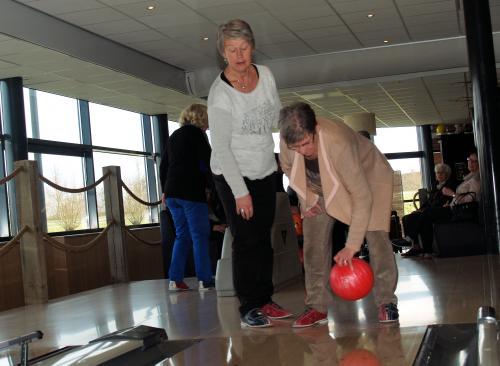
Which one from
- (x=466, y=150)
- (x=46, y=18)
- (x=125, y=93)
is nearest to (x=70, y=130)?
(x=125, y=93)

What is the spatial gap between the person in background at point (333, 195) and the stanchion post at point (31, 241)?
12.2 ft

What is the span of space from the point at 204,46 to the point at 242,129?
7.09m

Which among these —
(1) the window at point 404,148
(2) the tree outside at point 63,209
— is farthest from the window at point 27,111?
(1) the window at point 404,148

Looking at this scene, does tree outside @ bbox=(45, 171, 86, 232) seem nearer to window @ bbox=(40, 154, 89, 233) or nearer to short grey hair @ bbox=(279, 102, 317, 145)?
window @ bbox=(40, 154, 89, 233)

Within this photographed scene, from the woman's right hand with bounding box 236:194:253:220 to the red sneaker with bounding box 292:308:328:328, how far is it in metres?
0.56

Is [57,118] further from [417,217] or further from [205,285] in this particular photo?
[205,285]

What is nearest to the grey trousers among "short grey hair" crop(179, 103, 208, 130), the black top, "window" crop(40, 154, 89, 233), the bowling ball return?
the bowling ball return

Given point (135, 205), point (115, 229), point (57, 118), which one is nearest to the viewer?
point (115, 229)

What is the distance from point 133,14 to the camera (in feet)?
27.9

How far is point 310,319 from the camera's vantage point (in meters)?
3.43

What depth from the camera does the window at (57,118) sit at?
34.3 feet

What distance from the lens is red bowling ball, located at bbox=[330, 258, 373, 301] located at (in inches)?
125

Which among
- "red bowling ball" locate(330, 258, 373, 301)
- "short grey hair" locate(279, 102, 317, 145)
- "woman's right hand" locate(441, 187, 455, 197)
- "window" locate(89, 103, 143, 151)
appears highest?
"window" locate(89, 103, 143, 151)

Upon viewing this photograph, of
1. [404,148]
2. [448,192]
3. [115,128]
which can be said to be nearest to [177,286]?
[448,192]
